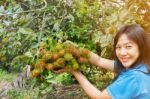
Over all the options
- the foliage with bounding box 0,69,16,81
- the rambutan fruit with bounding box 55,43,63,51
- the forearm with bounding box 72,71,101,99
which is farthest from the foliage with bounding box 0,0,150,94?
the foliage with bounding box 0,69,16,81

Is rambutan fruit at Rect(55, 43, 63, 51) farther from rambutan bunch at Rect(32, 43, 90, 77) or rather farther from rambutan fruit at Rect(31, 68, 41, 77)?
rambutan fruit at Rect(31, 68, 41, 77)

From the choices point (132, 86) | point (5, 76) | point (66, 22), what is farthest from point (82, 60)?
point (5, 76)

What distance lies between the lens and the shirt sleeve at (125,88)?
189cm

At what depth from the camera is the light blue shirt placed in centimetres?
189

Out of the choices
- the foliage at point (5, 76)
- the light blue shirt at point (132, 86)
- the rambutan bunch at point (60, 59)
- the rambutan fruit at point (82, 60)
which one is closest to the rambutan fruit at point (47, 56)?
the rambutan bunch at point (60, 59)

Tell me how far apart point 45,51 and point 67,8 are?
51 centimetres

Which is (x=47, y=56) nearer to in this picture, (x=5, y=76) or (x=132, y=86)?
(x=132, y=86)

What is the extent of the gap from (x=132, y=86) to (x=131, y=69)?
0.37 feet

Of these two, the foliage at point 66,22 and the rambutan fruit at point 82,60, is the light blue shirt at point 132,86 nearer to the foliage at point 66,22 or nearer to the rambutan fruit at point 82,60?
the rambutan fruit at point 82,60

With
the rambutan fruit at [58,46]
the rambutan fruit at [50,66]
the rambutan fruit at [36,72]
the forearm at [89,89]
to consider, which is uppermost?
the rambutan fruit at [58,46]

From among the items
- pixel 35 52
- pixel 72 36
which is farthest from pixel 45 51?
pixel 72 36

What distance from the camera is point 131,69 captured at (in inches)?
77.4

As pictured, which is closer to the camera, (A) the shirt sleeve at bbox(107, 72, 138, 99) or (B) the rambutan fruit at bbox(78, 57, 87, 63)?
(A) the shirt sleeve at bbox(107, 72, 138, 99)

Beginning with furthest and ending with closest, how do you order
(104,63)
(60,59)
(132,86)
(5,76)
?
(5,76), (104,63), (60,59), (132,86)
